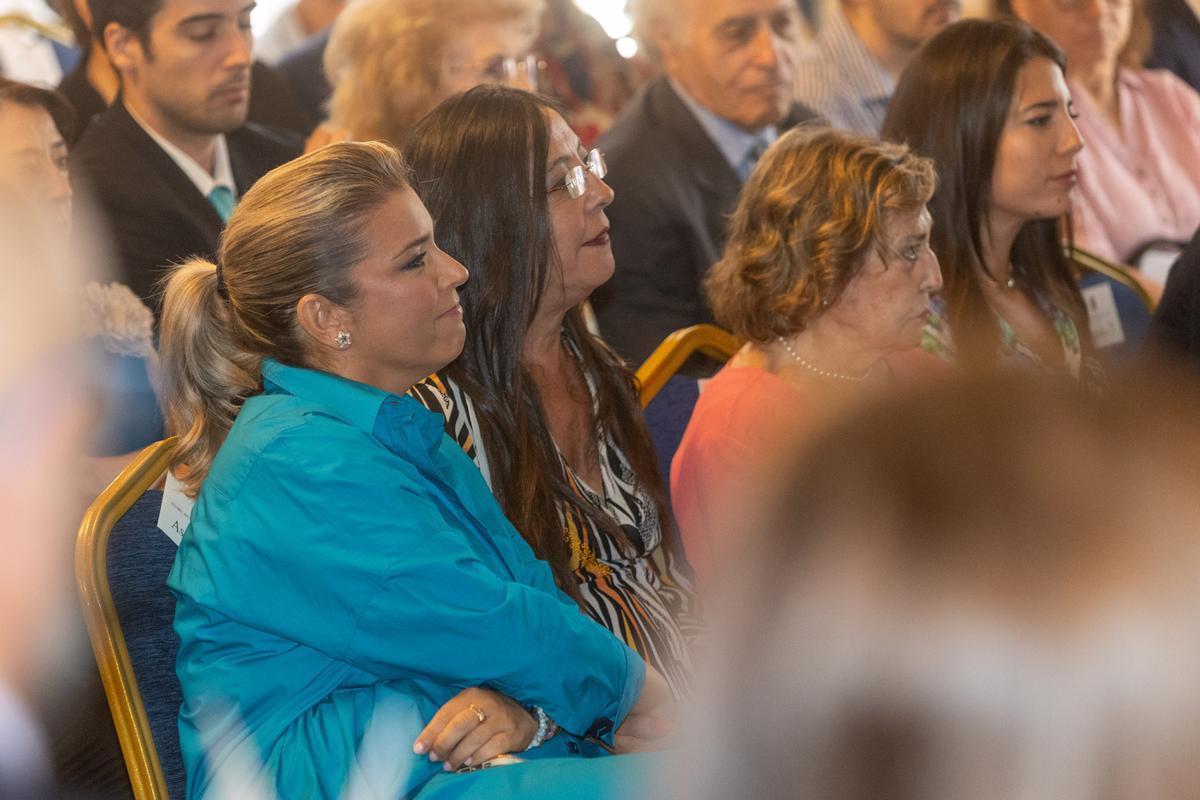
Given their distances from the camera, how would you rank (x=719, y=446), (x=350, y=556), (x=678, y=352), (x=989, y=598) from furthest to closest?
(x=678, y=352), (x=719, y=446), (x=350, y=556), (x=989, y=598)

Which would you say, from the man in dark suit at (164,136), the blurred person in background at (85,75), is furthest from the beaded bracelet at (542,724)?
the blurred person in background at (85,75)

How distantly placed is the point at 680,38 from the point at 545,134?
1.53 m

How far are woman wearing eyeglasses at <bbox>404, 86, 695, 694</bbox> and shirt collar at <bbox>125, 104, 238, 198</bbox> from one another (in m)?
0.65

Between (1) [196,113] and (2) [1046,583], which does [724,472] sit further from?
(2) [1046,583]

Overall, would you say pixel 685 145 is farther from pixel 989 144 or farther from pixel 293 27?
pixel 293 27

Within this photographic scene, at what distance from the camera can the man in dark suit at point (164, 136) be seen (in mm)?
2643

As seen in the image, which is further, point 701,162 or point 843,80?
point 843,80

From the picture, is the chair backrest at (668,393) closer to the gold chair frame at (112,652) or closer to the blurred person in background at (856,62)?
the gold chair frame at (112,652)

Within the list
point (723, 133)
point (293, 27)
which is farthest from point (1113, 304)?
point (293, 27)

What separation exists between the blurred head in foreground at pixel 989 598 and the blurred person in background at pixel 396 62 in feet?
8.53

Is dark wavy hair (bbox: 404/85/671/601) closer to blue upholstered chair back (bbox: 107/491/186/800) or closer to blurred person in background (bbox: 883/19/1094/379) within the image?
blue upholstered chair back (bbox: 107/491/186/800)

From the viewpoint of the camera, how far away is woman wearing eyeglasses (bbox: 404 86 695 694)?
2146 millimetres

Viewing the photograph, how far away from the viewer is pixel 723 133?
3.65 m

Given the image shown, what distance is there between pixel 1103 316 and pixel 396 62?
1.81 meters
